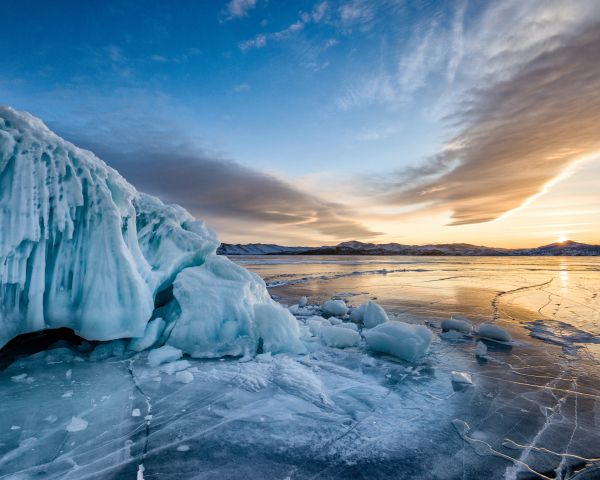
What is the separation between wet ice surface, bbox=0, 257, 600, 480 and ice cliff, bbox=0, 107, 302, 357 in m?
0.52

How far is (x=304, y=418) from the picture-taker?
2973 millimetres

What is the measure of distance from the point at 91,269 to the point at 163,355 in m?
1.64

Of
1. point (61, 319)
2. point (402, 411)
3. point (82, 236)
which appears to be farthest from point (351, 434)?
point (82, 236)

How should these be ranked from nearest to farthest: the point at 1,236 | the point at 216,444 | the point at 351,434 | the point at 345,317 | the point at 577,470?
the point at 577,470, the point at 216,444, the point at 351,434, the point at 1,236, the point at 345,317

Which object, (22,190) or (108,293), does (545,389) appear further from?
(22,190)

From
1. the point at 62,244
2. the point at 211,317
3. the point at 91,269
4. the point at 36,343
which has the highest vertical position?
the point at 62,244

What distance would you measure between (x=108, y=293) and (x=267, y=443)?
322 cm

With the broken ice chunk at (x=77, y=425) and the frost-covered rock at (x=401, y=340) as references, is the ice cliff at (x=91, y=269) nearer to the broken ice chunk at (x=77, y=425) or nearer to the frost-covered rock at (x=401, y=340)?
the frost-covered rock at (x=401, y=340)

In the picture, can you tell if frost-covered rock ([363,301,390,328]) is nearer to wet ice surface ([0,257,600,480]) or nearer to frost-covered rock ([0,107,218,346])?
wet ice surface ([0,257,600,480])

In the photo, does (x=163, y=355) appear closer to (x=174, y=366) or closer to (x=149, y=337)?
(x=174, y=366)

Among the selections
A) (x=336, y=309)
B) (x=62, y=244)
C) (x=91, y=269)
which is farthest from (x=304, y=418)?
(x=336, y=309)

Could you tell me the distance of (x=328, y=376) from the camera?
4137mm

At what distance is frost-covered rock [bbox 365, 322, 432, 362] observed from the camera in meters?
4.85

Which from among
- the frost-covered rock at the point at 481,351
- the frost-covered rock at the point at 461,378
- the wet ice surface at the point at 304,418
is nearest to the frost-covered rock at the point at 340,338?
the wet ice surface at the point at 304,418
